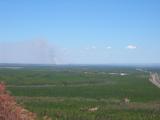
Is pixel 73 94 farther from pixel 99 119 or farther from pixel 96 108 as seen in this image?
pixel 99 119

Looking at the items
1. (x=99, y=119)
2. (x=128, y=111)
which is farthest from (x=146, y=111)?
(x=99, y=119)

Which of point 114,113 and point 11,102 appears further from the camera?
point 114,113

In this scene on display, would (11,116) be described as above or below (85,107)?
above

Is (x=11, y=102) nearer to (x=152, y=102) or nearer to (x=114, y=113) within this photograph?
(x=114, y=113)

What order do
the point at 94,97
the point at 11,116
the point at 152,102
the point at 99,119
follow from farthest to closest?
1. the point at 94,97
2. the point at 152,102
3. the point at 99,119
4. the point at 11,116

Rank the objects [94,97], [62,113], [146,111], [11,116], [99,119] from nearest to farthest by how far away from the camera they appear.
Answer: [11,116] → [99,119] → [62,113] → [146,111] → [94,97]

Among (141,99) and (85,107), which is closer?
(85,107)

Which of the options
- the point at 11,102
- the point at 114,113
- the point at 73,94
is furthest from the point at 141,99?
the point at 11,102

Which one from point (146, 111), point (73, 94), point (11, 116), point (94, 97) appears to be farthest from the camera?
point (73, 94)

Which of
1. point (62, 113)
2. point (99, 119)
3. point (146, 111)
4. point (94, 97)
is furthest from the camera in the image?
point (94, 97)
